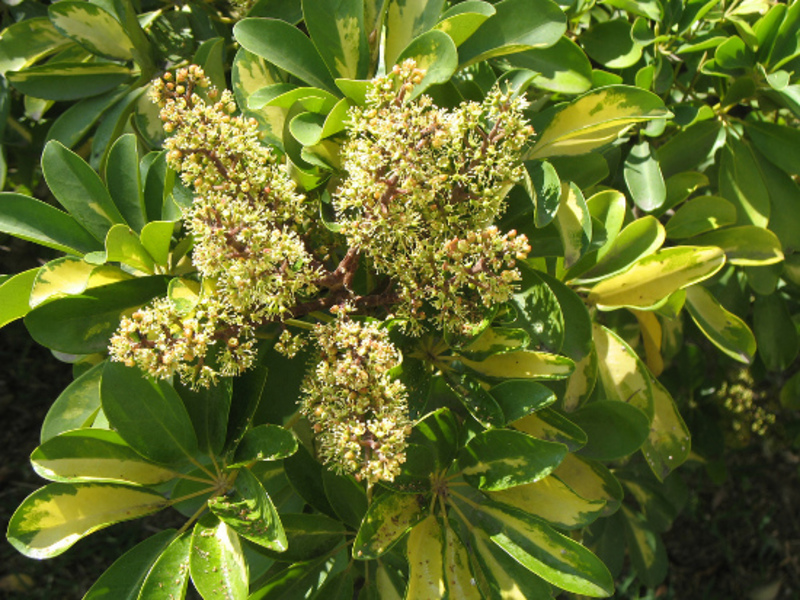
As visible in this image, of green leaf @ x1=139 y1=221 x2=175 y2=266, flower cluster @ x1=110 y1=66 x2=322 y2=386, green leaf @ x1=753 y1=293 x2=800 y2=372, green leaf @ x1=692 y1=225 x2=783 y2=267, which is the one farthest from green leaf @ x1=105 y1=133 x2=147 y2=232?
green leaf @ x1=753 y1=293 x2=800 y2=372

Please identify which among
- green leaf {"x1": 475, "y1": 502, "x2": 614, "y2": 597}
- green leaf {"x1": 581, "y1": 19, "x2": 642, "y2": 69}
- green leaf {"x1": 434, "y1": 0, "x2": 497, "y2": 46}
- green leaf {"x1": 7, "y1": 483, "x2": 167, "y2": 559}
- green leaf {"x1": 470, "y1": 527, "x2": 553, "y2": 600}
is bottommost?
green leaf {"x1": 470, "y1": 527, "x2": 553, "y2": 600}

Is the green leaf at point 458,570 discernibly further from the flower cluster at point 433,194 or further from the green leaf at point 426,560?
the flower cluster at point 433,194

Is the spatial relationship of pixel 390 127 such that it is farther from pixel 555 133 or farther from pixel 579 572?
pixel 579 572

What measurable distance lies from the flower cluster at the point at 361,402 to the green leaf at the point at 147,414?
30 centimetres

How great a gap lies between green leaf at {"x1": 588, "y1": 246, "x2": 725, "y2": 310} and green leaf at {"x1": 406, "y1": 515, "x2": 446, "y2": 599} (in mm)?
582

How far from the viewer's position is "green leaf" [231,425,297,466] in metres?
1.14

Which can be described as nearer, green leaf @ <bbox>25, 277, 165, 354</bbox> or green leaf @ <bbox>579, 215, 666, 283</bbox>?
green leaf @ <bbox>25, 277, 165, 354</bbox>

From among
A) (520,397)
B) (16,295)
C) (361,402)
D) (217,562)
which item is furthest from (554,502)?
(16,295)

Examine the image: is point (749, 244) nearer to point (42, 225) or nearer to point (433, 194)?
point (433, 194)

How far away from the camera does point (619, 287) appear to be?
1.51 meters

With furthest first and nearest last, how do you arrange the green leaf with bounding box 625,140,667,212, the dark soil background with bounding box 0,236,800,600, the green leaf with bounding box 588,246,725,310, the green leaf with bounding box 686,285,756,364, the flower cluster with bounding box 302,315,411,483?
the dark soil background with bounding box 0,236,800,600 → the green leaf with bounding box 686,285,756,364 → the green leaf with bounding box 625,140,667,212 → the green leaf with bounding box 588,246,725,310 → the flower cluster with bounding box 302,315,411,483

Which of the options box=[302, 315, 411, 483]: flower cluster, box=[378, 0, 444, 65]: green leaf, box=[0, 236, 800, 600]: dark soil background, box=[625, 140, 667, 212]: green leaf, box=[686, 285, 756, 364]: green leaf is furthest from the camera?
box=[0, 236, 800, 600]: dark soil background

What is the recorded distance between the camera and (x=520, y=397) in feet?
3.95

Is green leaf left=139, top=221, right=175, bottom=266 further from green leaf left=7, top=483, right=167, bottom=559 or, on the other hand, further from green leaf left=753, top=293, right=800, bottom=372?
green leaf left=753, top=293, right=800, bottom=372
